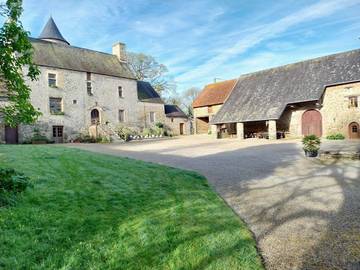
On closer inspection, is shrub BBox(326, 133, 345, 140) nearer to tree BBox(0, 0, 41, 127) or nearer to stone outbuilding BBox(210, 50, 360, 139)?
stone outbuilding BBox(210, 50, 360, 139)

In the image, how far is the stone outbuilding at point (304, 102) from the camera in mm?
20188

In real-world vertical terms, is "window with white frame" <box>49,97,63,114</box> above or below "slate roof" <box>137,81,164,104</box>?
below

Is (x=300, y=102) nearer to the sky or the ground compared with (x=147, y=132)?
nearer to the sky

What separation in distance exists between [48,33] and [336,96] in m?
29.9

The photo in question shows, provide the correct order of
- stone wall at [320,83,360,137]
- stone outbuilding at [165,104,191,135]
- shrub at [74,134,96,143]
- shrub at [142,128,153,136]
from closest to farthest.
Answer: stone wall at [320,83,360,137]
shrub at [74,134,96,143]
shrub at [142,128,153,136]
stone outbuilding at [165,104,191,135]

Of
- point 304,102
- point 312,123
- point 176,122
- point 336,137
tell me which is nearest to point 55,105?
point 176,122

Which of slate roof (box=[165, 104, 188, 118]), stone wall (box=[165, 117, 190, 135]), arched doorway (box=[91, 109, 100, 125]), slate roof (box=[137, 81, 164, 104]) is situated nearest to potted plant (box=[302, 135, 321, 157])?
arched doorway (box=[91, 109, 100, 125])

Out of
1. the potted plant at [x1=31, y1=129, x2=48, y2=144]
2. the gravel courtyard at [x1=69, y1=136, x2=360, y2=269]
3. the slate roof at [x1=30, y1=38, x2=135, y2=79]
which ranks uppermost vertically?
the slate roof at [x1=30, y1=38, x2=135, y2=79]

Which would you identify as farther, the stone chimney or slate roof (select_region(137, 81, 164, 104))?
slate roof (select_region(137, 81, 164, 104))

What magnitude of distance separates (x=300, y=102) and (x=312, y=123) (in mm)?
1950

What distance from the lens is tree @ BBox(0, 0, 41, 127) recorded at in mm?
3867

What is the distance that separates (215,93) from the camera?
3281 cm

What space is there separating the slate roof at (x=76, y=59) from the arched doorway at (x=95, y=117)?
12.3ft

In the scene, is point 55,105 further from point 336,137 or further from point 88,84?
point 336,137
